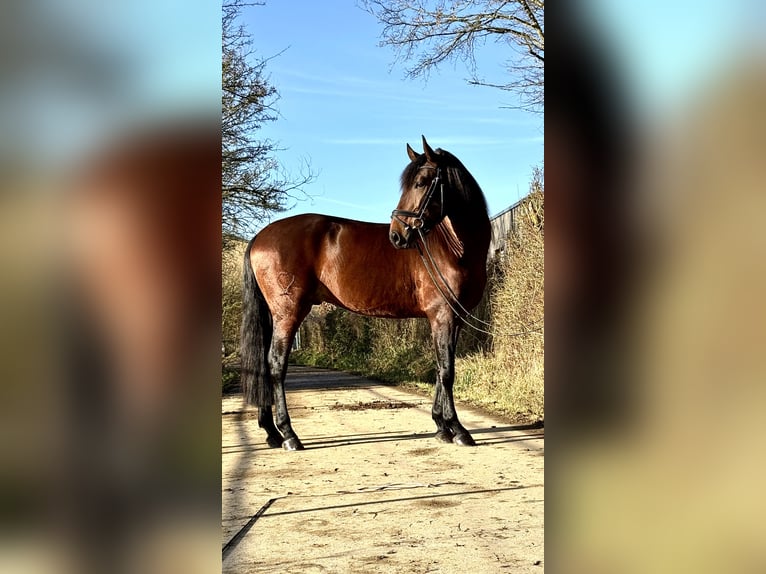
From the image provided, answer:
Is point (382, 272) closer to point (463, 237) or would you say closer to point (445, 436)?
point (463, 237)

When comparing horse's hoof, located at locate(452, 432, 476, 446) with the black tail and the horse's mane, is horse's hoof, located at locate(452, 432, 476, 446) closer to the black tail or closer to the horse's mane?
the black tail

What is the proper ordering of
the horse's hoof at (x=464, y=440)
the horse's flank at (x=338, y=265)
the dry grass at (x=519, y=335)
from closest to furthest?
1. the horse's hoof at (x=464, y=440)
2. the horse's flank at (x=338, y=265)
3. the dry grass at (x=519, y=335)

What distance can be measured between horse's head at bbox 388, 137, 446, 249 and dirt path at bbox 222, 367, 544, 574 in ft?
5.87

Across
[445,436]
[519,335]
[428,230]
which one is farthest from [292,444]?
[519,335]

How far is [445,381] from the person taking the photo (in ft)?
18.3

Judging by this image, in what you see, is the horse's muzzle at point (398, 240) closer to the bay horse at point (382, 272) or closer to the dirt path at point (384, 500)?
the bay horse at point (382, 272)

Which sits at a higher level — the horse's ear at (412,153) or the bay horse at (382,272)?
the horse's ear at (412,153)

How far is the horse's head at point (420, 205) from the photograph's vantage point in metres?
5.41

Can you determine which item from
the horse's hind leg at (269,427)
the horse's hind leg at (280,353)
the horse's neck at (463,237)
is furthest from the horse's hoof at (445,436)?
the horse's neck at (463,237)

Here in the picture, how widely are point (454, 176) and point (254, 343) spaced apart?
7.67 ft

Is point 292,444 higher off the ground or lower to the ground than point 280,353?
lower

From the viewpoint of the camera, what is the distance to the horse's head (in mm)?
5414

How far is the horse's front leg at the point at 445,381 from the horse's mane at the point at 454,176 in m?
1.08
